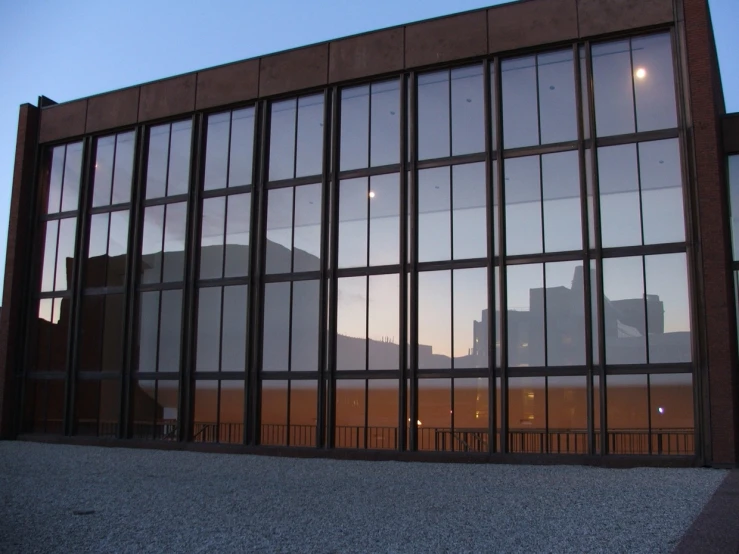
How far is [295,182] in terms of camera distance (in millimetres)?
25266

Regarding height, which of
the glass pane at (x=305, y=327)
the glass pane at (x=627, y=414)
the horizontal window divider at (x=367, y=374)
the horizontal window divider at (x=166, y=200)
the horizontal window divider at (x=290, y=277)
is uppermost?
the horizontal window divider at (x=166, y=200)

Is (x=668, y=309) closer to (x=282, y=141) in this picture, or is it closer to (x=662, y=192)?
(x=662, y=192)

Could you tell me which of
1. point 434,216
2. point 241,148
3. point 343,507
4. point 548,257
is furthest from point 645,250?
point 241,148

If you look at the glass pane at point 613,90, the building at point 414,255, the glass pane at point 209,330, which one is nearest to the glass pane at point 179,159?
the building at point 414,255

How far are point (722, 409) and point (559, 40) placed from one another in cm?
1156

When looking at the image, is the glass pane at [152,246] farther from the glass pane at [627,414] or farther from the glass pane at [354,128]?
the glass pane at [627,414]

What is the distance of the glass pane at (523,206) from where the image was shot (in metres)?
21.9

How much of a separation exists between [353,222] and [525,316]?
256 inches

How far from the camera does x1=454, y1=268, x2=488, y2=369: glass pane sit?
22.1 m

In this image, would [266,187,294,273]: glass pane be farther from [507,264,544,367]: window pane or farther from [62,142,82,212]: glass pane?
[62,142,82,212]: glass pane

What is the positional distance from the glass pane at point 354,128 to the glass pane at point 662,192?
346 inches

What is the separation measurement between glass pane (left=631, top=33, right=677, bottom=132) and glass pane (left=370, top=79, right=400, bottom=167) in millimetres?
7438

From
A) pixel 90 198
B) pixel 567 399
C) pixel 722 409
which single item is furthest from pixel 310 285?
pixel 722 409

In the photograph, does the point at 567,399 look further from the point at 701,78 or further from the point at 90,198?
the point at 90,198
